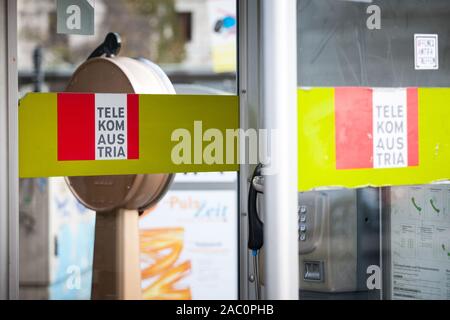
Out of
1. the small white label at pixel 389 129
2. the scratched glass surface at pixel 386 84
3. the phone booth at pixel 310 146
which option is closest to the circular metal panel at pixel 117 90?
the phone booth at pixel 310 146

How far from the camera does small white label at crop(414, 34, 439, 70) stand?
2.79 m

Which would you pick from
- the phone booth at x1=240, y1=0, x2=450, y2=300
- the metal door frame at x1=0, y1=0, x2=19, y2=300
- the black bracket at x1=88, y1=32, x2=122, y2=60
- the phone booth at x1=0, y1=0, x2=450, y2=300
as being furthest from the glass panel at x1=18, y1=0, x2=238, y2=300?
the phone booth at x1=240, y1=0, x2=450, y2=300

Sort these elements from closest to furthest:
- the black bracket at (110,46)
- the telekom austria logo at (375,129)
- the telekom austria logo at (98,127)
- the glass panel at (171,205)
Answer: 1. the telekom austria logo at (375,129)
2. the telekom austria logo at (98,127)
3. the black bracket at (110,46)
4. the glass panel at (171,205)

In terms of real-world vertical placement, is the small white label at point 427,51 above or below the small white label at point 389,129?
above

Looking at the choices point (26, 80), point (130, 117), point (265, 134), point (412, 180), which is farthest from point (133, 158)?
point (26, 80)

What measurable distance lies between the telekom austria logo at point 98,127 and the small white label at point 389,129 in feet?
2.66

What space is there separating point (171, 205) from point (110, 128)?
2.13 m

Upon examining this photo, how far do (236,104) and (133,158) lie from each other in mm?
457

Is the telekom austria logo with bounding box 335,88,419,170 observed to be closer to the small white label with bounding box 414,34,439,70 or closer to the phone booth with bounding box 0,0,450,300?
the phone booth with bounding box 0,0,450,300

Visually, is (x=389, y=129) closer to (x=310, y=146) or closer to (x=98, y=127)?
(x=310, y=146)

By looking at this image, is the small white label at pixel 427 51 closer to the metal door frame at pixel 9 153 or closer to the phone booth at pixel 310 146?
the phone booth at pixel 310 146

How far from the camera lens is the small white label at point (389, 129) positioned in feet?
8.34

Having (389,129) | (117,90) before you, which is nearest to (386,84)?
(389,129)

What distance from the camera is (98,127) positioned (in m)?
2.66
